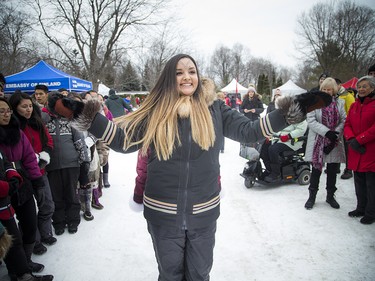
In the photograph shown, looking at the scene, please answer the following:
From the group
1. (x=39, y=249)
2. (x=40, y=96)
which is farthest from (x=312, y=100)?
(x=40, y=96)

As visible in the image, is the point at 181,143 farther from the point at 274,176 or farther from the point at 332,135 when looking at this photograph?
the point at 274,176

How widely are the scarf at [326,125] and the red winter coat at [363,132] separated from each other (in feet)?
0.89

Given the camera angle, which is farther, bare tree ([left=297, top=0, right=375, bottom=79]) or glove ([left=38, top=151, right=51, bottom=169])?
bare tree ([left=297, top=0, right=375, bottom=79])

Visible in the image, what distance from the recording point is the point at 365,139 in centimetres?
325

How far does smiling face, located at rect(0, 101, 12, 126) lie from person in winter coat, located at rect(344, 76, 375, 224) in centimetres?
430

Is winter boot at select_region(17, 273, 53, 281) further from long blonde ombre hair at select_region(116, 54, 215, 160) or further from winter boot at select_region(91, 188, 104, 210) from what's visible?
long blonde ombre hair at select_region(116, 54, 215, 160)

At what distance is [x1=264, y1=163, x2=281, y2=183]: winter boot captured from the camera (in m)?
4.90

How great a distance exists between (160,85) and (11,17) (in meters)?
18.0

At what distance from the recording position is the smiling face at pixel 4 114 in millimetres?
2392

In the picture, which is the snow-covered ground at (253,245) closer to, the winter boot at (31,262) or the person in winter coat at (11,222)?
the winter boot at (31,262)

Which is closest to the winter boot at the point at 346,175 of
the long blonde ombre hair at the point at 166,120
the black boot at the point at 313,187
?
the black boot at the point at 313,187

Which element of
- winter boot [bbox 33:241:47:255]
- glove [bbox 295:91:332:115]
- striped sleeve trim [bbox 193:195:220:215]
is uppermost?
glove [bbox 295:91:332:115]

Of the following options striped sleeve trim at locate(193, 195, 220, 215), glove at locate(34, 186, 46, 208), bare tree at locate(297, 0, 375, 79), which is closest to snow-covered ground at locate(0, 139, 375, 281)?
glove at locate(34, 186, 46, 208)

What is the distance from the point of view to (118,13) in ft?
52.7
